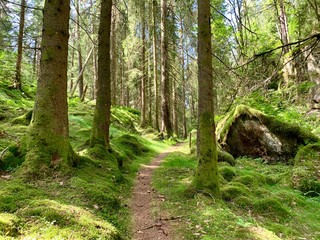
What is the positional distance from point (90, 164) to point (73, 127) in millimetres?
5572

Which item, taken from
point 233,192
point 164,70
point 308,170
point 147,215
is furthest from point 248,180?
point 164,70

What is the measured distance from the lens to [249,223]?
4.61 m

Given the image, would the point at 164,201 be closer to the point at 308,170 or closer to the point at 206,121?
the point at 206,121

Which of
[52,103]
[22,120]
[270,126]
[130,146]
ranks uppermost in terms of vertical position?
[52,103]

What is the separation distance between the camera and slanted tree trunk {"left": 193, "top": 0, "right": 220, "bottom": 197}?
568cm

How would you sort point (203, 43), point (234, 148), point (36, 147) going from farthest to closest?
point (234, 148) < point (203, 43) < point (36, 147)

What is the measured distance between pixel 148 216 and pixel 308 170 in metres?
5.24

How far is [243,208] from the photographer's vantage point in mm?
5645

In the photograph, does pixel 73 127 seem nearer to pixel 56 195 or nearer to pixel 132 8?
pixel 56 195

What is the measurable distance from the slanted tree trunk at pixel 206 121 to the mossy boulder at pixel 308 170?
117 inches

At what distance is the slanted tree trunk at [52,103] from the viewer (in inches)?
201

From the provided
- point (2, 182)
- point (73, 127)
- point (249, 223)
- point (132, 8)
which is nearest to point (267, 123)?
point (249, 223)

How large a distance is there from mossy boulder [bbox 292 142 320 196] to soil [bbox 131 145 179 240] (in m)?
3.97

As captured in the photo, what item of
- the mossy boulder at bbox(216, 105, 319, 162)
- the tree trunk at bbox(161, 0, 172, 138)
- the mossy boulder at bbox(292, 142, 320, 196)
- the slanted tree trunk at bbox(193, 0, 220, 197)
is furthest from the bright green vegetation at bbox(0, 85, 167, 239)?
the tree trunk at bbox(161, 0, 172, 138)
